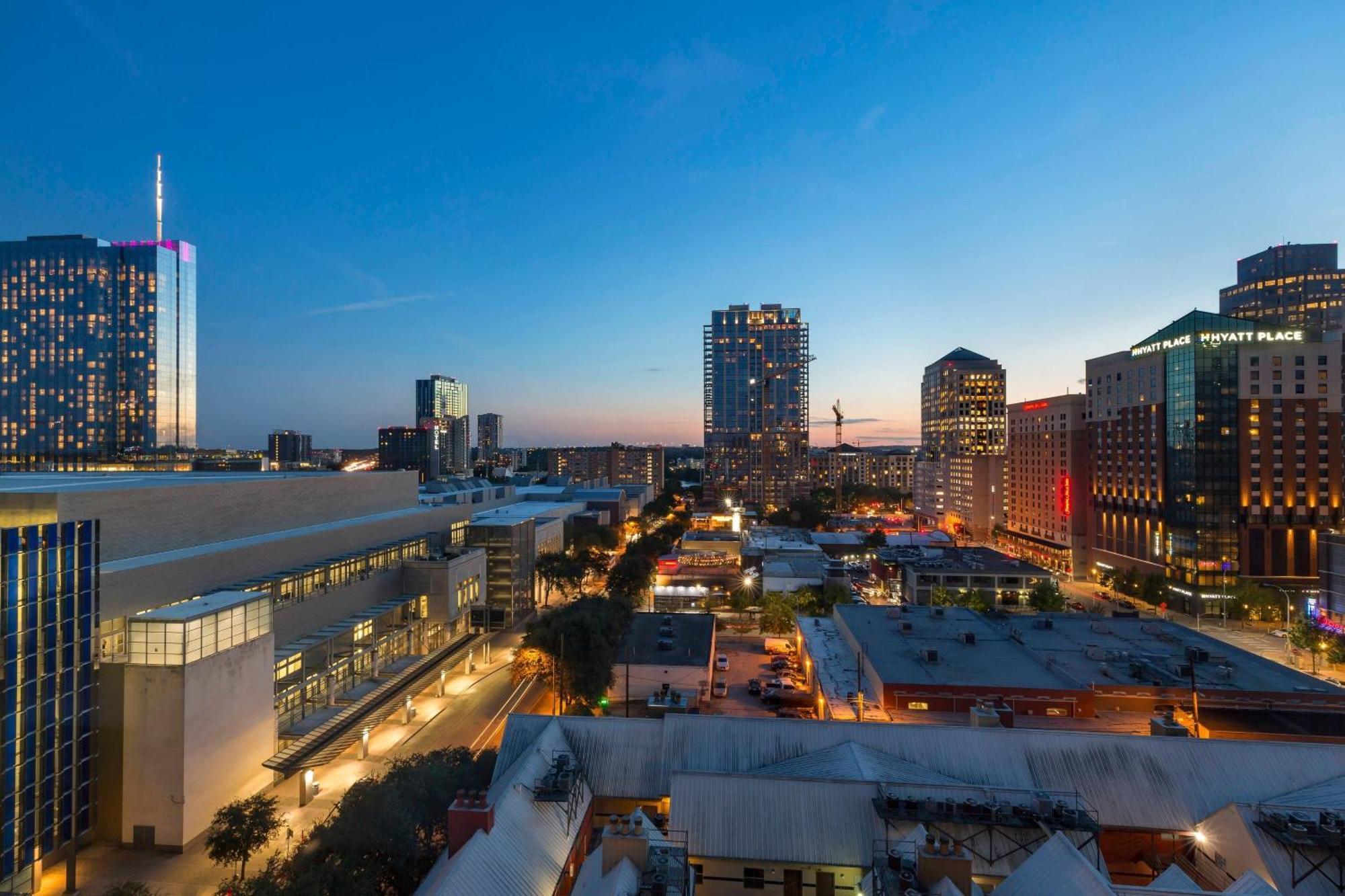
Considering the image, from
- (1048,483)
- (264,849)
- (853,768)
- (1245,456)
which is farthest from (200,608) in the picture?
(1048,483)

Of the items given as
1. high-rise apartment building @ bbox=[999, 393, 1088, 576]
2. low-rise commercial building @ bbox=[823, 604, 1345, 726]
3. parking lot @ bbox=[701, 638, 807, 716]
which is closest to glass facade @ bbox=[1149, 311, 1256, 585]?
high-rise apartment building @ bbox=[999, 393, 1088, 576]

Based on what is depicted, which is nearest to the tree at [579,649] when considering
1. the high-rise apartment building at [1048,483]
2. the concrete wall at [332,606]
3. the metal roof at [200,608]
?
the concrete wall at [332,606]

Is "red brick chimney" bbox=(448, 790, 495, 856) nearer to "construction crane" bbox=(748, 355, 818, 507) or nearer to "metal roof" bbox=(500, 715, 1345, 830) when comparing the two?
"metal roof" bbox=(500, 715, 1345, 830)

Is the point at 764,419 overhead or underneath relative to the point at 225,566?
overhead

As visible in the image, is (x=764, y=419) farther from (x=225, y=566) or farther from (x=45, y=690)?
(x=45, y=690)

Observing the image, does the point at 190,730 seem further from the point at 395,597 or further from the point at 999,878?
the point at 999,878

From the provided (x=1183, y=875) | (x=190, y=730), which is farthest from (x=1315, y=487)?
(x=190, y=730)
